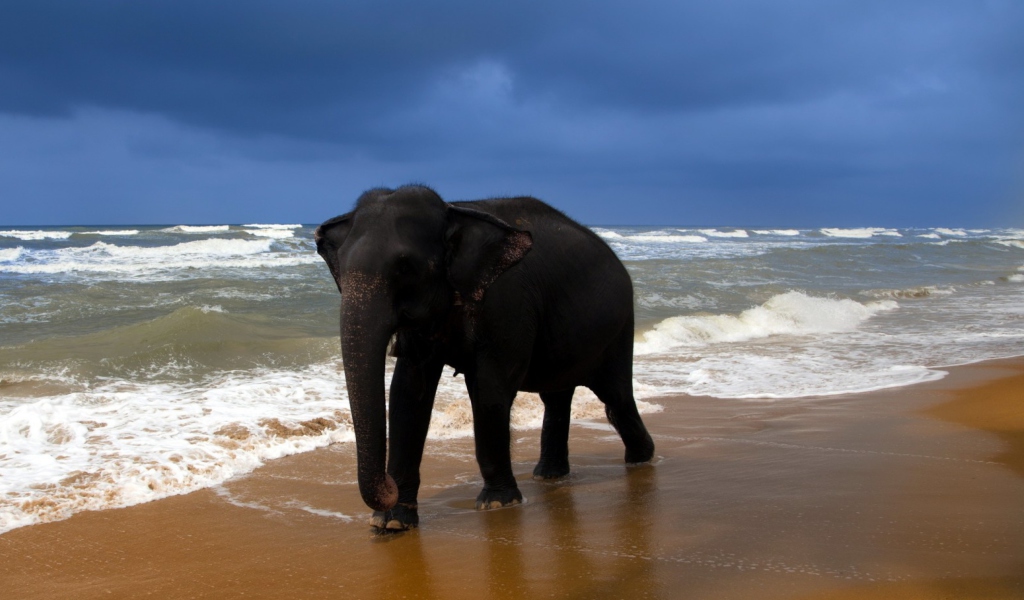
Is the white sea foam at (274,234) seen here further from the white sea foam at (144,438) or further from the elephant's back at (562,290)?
the elephant's back at (562,290)

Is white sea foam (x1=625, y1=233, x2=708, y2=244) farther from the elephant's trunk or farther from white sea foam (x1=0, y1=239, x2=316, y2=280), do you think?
the elephant's trunk

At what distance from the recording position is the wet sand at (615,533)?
391 centimetres

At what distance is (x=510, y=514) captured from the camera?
17.1 feet

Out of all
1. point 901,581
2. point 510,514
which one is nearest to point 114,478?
point 510,514

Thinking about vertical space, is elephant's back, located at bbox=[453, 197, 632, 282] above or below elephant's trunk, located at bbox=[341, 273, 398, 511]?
above

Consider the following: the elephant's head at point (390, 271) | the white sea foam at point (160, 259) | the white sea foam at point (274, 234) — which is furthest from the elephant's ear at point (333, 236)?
the white sea foam at point (274, 234)

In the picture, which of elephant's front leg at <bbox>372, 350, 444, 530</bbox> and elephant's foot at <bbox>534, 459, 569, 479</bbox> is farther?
elephant's foot at <bbox>534, 459, 569, 479</bbox>

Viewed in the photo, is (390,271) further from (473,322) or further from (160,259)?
(160,259)

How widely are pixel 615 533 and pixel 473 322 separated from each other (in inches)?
51.6

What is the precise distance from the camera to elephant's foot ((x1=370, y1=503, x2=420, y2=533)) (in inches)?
191

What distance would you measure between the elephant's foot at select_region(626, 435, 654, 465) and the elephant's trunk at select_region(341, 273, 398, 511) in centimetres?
282

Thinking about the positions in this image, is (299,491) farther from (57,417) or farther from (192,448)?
(57,417)

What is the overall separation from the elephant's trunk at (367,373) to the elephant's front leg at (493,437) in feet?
3.16

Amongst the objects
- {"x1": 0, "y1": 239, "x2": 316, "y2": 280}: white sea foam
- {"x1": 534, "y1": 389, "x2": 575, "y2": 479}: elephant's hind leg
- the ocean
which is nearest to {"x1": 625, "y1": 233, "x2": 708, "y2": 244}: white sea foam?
{"x1": 0, "y1": 239, "x2": 316, "y2": 280}: white sea foam
